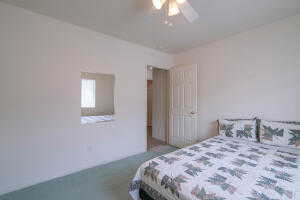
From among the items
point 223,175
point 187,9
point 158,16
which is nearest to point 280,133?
point 223,175

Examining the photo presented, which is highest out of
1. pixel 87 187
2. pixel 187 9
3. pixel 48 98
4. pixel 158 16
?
pixel 158 16

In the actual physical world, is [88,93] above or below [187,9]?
below

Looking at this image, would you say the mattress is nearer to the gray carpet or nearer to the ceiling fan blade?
the gray carpet

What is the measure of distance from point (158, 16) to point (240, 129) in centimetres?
226

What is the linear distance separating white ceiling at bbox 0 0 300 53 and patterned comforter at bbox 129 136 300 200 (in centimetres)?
194

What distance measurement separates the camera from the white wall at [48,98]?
1.92 metres

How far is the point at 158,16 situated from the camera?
218cm

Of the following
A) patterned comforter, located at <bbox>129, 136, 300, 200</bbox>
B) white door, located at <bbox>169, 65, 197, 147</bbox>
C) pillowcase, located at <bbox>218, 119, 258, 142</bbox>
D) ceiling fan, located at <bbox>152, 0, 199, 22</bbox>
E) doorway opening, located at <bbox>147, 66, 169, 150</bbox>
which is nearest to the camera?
patterned comforter, located at <bbox>129, 136, 300, 200</bbox>

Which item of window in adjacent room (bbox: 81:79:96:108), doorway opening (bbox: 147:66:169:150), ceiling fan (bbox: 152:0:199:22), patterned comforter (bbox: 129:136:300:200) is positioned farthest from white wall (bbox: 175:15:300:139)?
window in adjacent room (bbox: 81:79:96:108)

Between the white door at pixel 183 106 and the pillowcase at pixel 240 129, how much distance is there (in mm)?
807

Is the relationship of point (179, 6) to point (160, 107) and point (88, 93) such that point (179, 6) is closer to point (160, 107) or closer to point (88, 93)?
point (88, 93)

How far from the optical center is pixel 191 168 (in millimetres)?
1410

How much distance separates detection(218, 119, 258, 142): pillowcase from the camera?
2.29 m

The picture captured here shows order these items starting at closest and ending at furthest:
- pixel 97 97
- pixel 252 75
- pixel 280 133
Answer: pixel 280 133 → pixel 252 75 → pixel 97 97
